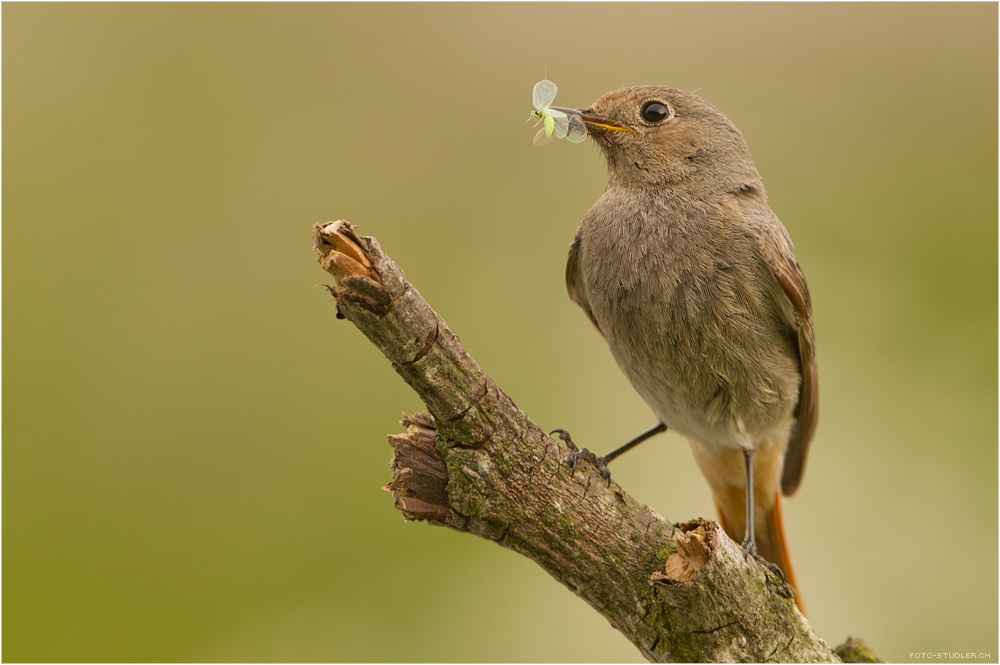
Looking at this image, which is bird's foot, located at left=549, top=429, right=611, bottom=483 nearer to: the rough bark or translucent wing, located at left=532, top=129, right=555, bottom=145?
the rough bark

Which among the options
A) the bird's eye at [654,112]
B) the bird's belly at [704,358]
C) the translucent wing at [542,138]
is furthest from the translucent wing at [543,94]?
the bird's belly at [704,358]

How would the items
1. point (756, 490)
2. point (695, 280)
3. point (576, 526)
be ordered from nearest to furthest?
point (576, 526), point (695, 280), point (756, 490)

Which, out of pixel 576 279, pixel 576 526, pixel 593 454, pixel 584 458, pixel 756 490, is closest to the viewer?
pixel 576 526

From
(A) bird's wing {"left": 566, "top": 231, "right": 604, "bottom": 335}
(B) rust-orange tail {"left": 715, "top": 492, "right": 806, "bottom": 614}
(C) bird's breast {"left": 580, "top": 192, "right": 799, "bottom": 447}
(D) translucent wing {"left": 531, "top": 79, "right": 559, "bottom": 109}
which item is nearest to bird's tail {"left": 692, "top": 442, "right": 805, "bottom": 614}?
(B) rust-orange tail {"left": 715, "top": 492, "right": 806, "bottom": 614}

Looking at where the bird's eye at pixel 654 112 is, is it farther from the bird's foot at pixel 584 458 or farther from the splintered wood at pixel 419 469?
the splintered wood at pixel 419 469

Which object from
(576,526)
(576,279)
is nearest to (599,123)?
(576,279)

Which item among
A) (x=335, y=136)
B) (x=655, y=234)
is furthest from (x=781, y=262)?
(x=335, y=136)

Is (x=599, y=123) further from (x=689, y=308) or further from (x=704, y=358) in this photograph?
(x=704, y=358)
